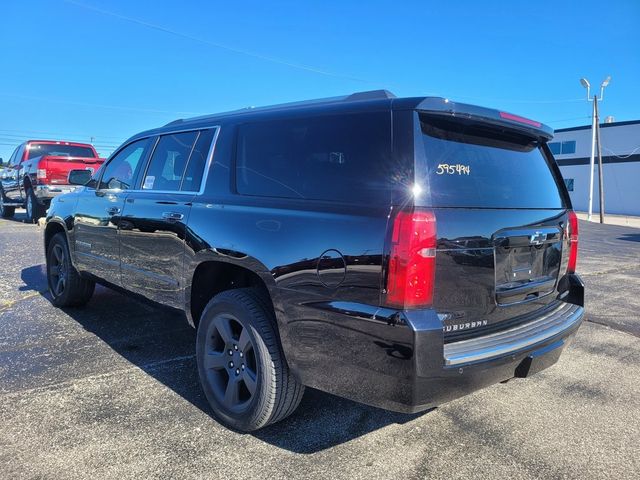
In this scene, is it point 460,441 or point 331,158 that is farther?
point 460,441

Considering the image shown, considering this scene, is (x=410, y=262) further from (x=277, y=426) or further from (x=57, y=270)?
(x=57, y=270)

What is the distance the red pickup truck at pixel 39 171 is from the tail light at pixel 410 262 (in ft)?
36.7

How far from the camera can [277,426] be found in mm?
3035

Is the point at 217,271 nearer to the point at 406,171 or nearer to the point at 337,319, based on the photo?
the point at 337,319

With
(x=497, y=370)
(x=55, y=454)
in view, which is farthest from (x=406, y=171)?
(x=55, y=454)

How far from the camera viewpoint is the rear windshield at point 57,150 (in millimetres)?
13844

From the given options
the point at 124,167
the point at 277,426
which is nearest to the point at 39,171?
the point at 124,167

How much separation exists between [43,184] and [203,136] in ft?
34.7

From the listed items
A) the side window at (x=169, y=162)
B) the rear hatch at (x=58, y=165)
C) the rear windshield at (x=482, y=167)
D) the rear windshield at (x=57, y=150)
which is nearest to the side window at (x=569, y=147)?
the rear windshield at (x=57, y=150)

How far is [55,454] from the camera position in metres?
2.67

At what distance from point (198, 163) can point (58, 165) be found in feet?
34.6

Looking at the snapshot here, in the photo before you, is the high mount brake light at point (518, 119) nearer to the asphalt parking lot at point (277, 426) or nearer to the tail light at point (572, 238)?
the tail light at point (572, 238)

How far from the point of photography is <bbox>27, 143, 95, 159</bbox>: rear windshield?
13844 mm

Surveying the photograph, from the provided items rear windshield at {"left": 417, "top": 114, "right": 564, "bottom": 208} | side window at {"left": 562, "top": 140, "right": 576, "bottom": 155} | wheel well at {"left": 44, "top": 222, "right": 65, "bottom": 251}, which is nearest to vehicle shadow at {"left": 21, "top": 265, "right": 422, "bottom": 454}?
wheel well at {"left": 44, "top": 222, "right": 65, "bottom": 251}
